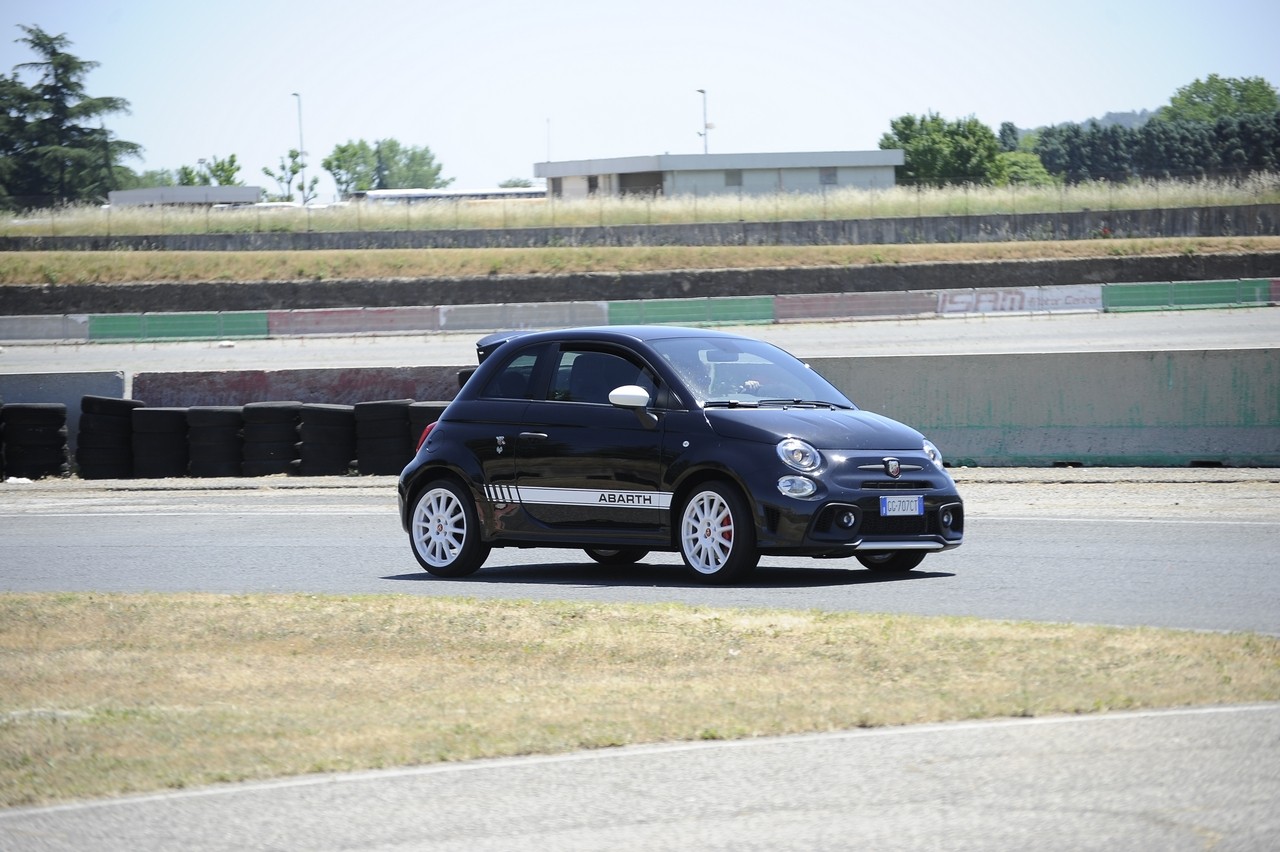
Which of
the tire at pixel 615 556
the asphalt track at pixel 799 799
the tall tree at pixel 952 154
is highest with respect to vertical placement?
the tall tree at pixel 952 154

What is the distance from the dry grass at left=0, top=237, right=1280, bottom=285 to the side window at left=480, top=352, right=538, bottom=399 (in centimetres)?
4632

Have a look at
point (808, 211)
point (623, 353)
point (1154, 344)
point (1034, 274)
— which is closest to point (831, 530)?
point (623, 353)

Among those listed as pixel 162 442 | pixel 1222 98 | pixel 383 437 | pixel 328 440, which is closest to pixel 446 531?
pixel 383 437

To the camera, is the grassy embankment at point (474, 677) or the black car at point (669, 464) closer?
the grassy embankment at point (474, 677)

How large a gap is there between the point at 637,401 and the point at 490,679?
3.55 m

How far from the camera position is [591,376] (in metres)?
→ 11.6

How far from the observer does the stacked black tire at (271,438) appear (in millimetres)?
21094

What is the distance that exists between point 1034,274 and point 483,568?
46.3m

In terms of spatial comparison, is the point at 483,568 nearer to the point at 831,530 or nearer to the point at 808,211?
the point at 831,530

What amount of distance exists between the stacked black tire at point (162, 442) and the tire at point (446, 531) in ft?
33.6

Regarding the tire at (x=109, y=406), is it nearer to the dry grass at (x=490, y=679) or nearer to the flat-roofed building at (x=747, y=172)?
the dry grass at (x=490, y=679)

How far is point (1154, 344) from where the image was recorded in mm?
35594

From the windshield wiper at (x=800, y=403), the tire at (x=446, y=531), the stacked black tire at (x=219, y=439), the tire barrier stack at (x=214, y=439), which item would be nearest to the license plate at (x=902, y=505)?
the windshield wiper at (x=800, y=403)

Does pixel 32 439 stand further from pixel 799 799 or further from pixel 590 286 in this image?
pixel 590 286
